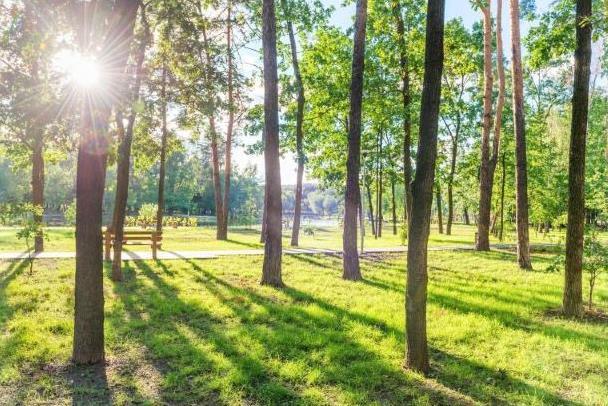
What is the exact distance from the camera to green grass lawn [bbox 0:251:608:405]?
5.02 m

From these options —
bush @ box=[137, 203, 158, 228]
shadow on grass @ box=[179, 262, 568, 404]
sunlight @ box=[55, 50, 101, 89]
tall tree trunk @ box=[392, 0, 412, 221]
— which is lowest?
shadow on grass @ box=[179, 262, 568, 404]

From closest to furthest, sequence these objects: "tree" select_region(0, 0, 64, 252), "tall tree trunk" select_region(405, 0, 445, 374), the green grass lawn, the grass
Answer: the green grass lawn
"tall tree trunk" select_region(405, 0, 445, 374)
"tree" select_region(0, 0, 64, 252)
the grass

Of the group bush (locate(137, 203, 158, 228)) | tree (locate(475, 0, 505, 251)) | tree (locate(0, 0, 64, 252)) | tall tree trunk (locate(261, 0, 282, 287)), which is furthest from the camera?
bush (locate(137, 203, 158, 228))

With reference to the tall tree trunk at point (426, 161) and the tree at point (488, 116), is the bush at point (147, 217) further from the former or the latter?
the tall tree trunk at point (426, 161)

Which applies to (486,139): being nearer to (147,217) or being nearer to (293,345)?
(293,345)

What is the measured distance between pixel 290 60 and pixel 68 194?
56.2 meters

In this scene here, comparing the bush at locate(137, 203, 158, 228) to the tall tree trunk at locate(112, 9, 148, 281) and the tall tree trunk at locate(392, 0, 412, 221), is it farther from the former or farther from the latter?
the tall tree trunk at locate(112, 9, 148, 281)

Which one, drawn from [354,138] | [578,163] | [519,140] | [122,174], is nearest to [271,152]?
[354,138]

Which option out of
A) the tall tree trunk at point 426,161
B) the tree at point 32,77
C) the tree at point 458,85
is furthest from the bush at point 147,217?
the tall tree trunk at point 426,161

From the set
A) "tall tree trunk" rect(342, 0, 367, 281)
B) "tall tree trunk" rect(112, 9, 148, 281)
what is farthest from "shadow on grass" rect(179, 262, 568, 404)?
"tall tree trunk" rect(112, 9, 148, 281)

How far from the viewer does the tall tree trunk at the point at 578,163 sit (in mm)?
8273

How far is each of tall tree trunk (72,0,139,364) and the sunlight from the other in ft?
1.00

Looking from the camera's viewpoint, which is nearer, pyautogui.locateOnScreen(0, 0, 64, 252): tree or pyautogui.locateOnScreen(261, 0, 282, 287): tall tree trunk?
pyautogui.locateOnScreen(0, 0, 64, 252): tree

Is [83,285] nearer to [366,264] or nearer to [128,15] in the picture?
[128,15]
